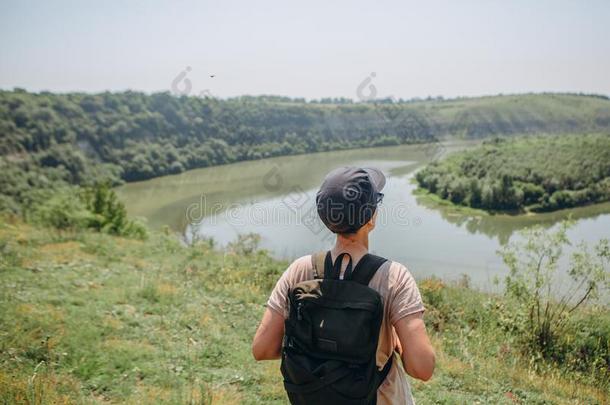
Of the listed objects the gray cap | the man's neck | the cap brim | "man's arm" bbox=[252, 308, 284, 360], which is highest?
the cap brim

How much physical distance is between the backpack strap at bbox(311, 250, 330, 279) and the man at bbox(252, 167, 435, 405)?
0.01m

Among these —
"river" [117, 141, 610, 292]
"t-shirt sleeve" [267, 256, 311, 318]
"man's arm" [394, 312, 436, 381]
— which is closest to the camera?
"man's arm" [394, 312, 436, 381]

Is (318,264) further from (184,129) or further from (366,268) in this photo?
(184,129)

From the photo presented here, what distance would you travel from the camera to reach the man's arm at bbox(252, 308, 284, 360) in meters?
1.72

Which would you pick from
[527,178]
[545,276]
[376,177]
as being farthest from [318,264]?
[527,178]

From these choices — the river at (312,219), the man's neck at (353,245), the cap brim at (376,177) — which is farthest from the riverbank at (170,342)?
the river at (312,219)

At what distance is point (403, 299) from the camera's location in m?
1.52

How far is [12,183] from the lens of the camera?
111 ft

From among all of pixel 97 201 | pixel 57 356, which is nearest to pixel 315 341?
pixel 57 356

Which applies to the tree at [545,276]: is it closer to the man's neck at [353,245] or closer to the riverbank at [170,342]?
the riverbank at [170,342]

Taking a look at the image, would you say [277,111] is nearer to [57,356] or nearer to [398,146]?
[398,146]

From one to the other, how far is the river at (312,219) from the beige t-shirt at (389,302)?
1041 cm

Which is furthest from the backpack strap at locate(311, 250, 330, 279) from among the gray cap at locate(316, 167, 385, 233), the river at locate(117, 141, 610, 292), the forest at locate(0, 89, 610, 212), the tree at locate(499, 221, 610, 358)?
the forest at locate(0, 89, 610, 212)

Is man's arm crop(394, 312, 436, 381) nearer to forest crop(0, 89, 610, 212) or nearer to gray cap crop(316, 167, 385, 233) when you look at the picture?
gray cap crop(316, 167, 385, 233)
